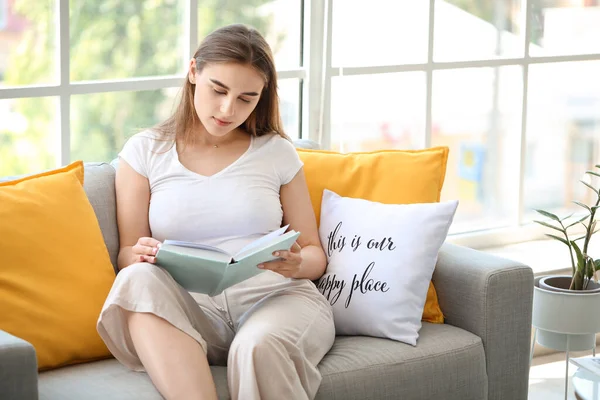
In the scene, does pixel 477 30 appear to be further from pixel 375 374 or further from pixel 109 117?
pixel 375 374

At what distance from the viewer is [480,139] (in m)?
3.73

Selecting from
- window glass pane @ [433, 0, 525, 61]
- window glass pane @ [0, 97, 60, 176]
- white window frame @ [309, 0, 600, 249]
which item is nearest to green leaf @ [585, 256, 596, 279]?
white window frame @ [309, 0, 600, 249]

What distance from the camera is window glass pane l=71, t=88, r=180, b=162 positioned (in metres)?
2.81

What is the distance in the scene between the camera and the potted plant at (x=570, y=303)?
9.24 ft

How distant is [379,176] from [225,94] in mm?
557

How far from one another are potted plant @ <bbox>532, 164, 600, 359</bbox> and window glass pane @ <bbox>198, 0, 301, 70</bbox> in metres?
1.02

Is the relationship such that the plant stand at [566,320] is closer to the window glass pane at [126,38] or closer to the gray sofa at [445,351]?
the gray sofa at [445,351]

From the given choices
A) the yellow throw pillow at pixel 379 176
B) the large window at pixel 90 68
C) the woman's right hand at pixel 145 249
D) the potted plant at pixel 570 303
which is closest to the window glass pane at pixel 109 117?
the large window at pixel 90 68

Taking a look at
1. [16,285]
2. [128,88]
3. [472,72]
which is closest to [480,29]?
[472,72]

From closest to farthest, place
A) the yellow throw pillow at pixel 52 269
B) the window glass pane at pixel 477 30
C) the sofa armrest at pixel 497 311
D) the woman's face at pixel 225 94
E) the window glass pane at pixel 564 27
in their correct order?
the yellow throw pillow at pixel 52 269 → the woman's face at pixel 225 94 → the sofa armrest at pixel 497 311 → the window glass pane at pixel 477 30 → the window glass pane at pixel 564 27

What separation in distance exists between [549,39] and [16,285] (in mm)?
2488

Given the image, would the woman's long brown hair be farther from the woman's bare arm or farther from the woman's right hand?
the woman's right hand

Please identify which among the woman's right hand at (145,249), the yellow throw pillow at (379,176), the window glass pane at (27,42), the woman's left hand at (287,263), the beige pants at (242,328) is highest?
the window glass pane at (27,42)

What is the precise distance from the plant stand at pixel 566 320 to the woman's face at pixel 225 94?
114cm
